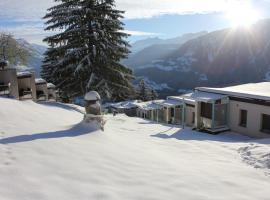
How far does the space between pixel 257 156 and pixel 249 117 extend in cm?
1047

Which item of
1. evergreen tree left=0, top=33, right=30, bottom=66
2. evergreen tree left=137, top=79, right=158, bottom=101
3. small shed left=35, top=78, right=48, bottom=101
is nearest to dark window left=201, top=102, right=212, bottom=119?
small shed left=35, top=78, right=48, bottom=101

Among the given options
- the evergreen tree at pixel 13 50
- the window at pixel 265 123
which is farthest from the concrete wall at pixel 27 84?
the evergreen tree at pixel 13 50

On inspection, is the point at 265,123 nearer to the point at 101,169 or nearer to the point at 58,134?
the point at 58,134

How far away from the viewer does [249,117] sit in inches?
773

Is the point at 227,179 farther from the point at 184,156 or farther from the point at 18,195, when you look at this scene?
the point at 18,195

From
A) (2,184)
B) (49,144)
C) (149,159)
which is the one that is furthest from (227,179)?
(2,184)

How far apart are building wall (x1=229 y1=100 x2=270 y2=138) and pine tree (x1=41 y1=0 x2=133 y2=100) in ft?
30.0

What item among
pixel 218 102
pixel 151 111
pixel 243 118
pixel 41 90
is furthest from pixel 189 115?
pixel 41 90

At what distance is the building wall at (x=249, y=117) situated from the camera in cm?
1895

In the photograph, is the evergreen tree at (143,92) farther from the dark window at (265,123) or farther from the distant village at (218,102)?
the dark window at (265,123)

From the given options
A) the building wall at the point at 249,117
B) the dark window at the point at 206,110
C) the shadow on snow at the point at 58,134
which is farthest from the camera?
the dark window at the point at 206,110

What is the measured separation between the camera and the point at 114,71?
25.9 m

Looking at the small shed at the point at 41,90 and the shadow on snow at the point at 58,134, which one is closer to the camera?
the shadow on snow at the point at 58,134

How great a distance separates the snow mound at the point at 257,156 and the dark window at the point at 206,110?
1076 cm
